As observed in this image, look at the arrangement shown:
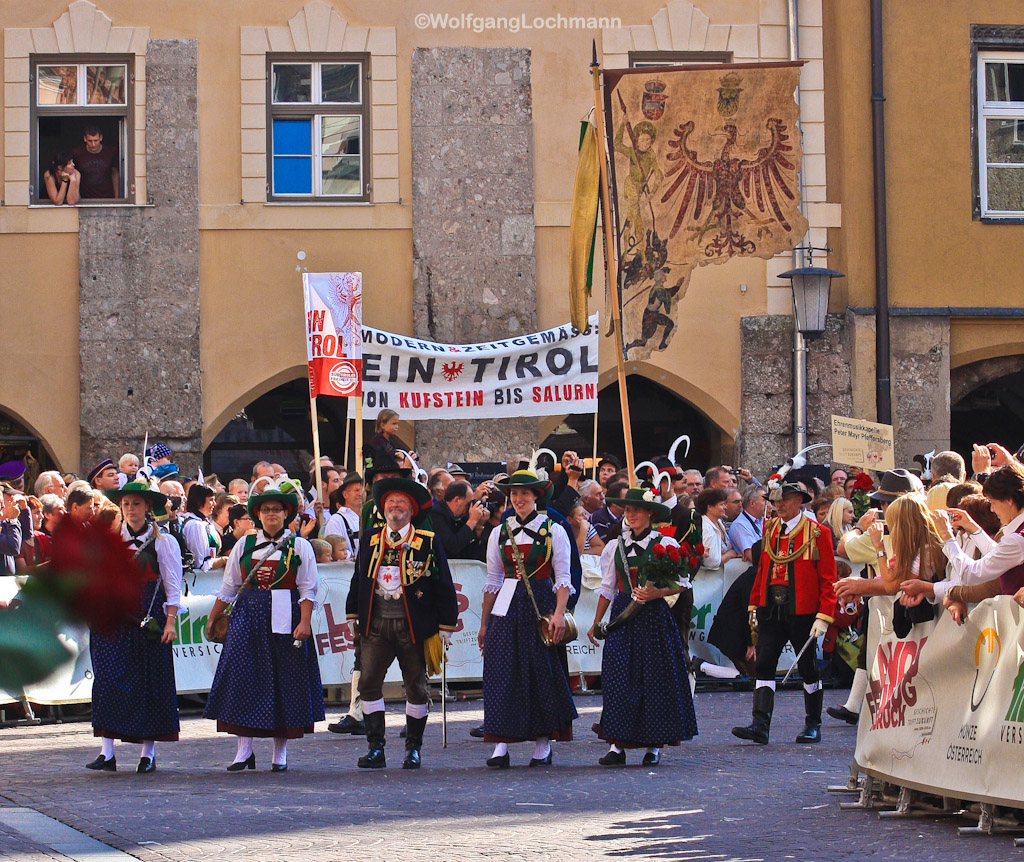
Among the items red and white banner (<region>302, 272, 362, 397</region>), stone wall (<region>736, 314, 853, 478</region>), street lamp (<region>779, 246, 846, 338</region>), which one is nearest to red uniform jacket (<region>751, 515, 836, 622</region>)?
red and white banner (<region>302, 272, 362, 397</region>)

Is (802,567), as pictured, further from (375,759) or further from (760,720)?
(375,759)

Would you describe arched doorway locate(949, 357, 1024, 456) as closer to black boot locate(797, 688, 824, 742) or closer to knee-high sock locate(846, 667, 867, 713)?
black boot locate(797, 688, 824, 742)

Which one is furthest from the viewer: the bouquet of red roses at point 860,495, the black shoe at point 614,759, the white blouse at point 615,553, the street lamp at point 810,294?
the street lamp at point 810,294

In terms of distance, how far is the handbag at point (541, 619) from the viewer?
32.2 ft

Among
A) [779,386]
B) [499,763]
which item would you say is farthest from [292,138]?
[499,763]

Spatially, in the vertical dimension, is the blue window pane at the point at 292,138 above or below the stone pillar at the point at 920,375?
above

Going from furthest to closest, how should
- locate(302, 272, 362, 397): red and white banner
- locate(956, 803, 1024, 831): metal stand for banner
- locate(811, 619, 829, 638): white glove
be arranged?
locate(302, 272, 362, 397): red and white banner → locate(811, 619, 829, 638): white glove → locate(956, 803, 1024, 831): metal stand for banner

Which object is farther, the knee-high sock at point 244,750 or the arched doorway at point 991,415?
the arched doorway at point 991,415

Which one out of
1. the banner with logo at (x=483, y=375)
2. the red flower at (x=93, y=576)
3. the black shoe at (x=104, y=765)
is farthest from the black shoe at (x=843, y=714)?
the red flower at (x=93, y=576)

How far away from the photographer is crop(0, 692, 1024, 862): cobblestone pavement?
6.53 m

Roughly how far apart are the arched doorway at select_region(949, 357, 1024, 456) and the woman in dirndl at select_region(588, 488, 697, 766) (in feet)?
35.2

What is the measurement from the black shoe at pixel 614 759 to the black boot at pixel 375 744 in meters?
1.33

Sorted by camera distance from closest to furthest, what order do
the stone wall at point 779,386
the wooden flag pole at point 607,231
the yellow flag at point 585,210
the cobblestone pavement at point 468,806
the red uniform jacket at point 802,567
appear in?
the cobblestone pavement at point 468,806 < the red uniform jacket at point 802,567 < the wooden flag pole at point 607,231 < the yellow flag at point 585,210 < the stone wall at point 779,386

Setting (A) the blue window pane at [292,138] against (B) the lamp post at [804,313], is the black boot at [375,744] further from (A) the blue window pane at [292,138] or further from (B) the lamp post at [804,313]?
(A) the blue window pane at [292,138]
